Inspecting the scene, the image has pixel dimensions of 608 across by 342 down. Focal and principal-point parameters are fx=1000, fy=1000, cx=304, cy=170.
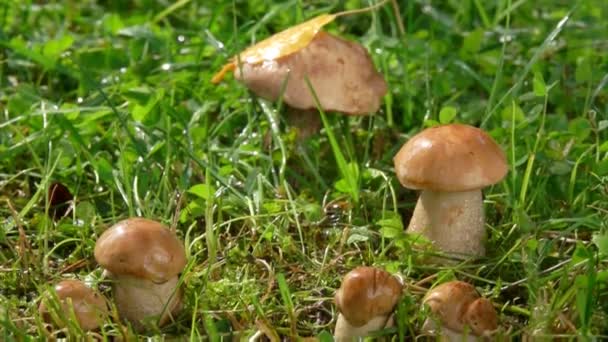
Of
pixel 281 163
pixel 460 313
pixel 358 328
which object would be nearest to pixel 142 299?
pixel 358 328

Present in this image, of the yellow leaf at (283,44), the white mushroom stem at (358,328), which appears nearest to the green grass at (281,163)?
the white mushroom stem at (358,328)

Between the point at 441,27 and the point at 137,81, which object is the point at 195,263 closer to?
the point at 137,81

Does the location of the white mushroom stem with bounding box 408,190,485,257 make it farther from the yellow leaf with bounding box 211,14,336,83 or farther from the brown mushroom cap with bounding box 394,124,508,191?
the yellow leaf with bounding box 211,14,336,83

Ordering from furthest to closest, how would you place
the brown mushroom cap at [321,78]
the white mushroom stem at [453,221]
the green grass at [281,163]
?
the brown mushroom cap at [321,78], the white mushroom stem at [453,221], the green grass at [281,163]

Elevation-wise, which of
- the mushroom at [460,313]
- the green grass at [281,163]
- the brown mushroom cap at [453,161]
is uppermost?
the brown mushroom cap at [453,161]

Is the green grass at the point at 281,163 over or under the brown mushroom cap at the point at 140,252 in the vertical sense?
under

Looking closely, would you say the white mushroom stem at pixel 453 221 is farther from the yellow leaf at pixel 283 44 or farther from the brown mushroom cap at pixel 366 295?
the yellow leaf at pixel 283 44

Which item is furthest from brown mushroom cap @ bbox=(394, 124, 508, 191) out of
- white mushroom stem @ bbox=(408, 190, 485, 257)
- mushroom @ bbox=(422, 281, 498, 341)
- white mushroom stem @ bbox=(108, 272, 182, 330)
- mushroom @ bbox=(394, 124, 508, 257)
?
white mushroom stem @ bbox=(108, 272, 182, 330)
